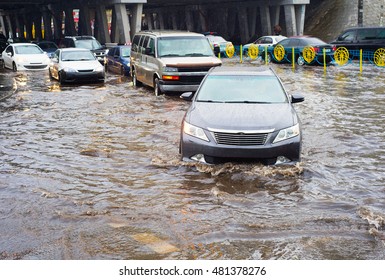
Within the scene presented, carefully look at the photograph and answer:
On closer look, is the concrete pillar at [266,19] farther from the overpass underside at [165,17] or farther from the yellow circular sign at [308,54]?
the yellow circular sign at [308,54]

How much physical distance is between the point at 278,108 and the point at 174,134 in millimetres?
3553

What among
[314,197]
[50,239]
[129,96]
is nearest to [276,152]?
[314,197]

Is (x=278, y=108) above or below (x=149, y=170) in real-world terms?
above

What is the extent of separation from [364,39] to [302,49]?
13.5 ft

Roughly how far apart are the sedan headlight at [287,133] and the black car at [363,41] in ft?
76.7

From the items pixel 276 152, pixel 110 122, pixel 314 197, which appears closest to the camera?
pixel 314 197

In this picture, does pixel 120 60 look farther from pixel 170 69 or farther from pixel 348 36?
pixel 348 36

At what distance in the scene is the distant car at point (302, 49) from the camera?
2772 cm

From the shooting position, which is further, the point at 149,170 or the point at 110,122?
the point at 110,122

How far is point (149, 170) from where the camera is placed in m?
8.91

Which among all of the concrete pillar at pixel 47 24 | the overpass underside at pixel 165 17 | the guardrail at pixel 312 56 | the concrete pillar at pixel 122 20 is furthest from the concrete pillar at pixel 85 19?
the guardrail at pixel 312 56

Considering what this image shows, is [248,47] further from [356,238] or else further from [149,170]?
[356,238]

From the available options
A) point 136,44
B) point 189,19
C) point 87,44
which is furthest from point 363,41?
point 189,19

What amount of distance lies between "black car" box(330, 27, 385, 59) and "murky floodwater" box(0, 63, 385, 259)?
17565 mm
